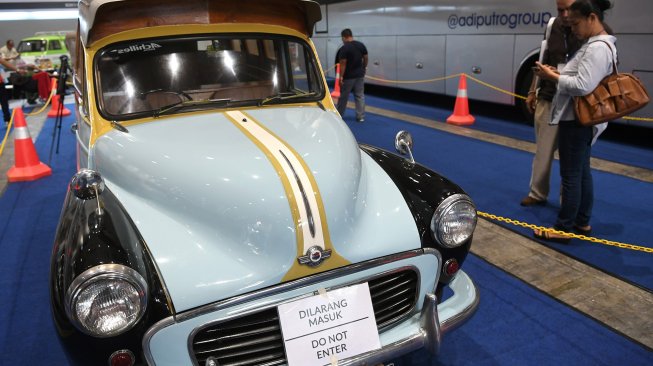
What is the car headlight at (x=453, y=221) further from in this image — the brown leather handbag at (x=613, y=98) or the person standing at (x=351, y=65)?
the person standing at (x=351, y=65)

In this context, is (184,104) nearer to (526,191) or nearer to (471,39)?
(526,191)

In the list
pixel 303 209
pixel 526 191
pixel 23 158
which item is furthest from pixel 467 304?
pixel 23 158

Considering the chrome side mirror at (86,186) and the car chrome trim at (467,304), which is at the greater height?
the chrome side mirror at (86,186)

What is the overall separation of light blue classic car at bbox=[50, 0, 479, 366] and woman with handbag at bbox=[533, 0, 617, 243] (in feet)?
4.88

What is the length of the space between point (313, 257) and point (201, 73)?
1.70m

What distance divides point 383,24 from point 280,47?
8.33 m

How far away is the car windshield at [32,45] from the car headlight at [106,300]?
17434 millimetres

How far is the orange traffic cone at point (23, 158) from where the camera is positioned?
241 inches

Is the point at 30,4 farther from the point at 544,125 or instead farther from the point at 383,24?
the point at 544,125

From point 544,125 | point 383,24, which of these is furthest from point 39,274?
point 383,24

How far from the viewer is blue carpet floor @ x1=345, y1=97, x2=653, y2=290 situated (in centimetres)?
382

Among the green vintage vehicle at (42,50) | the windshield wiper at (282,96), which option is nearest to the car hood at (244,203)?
the windshield wiper at (282,96)

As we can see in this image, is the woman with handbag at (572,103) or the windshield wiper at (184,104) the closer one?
the windshield wiper at (184,104)

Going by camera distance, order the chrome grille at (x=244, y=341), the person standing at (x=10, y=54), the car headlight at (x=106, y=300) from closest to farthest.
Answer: the car headlight at (x=106, y=300), the chrome grille at (x=244, y=341), the person standing at (x=10, y=54)
